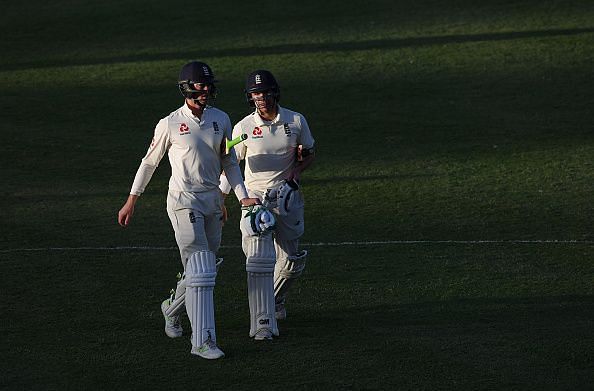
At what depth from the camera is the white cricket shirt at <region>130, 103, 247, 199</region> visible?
9.95 metres

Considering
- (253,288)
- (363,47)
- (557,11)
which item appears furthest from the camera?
(557,11)

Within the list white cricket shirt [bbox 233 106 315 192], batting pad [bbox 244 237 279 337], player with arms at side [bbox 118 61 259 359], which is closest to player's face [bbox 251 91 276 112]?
white cricket shirt [bbox 233 106 315 192]

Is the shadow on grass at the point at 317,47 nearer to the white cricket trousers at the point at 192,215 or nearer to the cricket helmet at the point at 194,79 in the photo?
the cricket helmet at the point at 194,79

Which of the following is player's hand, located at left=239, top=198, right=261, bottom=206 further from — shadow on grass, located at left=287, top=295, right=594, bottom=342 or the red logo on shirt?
shadow on grass, located at left=287, top=295, right=594, bottom=342

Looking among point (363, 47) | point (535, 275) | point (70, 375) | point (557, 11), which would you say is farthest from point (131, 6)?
point (70, 375)

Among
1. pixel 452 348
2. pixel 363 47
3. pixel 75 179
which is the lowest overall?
pixel 452 348

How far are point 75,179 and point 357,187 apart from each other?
3.81m

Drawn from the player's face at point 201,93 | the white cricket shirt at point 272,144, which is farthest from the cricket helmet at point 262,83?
the player's face at point 201,93

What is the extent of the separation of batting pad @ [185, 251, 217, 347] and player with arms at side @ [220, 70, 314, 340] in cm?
77

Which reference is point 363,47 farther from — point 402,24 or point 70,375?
point 70,375

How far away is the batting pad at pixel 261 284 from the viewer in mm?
10164

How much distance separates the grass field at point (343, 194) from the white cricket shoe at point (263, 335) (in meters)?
0.11

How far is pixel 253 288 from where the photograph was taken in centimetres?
1027

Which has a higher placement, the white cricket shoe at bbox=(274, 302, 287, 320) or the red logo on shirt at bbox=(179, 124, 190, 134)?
the red logo on shirt at bbox=(179, 124, 190, 134)
